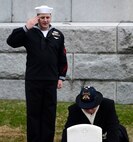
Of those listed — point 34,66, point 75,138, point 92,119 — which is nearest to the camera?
point 75,138

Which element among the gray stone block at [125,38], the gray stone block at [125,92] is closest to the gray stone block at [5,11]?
the gray stone block at [125,38]

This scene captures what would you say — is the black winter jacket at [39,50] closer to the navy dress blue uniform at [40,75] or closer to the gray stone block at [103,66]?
the navy dress blue uniform at [40,75]

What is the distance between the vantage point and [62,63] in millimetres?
7316

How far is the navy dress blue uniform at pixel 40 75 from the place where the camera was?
7066 mm

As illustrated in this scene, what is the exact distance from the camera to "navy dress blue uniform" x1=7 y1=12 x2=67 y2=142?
707 cm

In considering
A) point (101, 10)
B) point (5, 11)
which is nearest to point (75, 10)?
point (101, 10)

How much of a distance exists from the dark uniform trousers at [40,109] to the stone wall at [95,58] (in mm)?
2380

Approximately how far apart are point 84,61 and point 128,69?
2.16 feet

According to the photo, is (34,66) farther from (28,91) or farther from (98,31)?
(98,31)

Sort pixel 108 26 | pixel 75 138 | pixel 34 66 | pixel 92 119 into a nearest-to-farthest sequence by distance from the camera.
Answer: pixel 75 138 < pixel 92 119 < pixel 34 66 < pixel 108 26

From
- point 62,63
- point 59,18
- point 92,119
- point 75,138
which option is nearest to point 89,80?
point 59,18

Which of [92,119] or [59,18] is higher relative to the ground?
[59,18]

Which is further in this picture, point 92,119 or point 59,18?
point 59,18

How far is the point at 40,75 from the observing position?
707 cm
